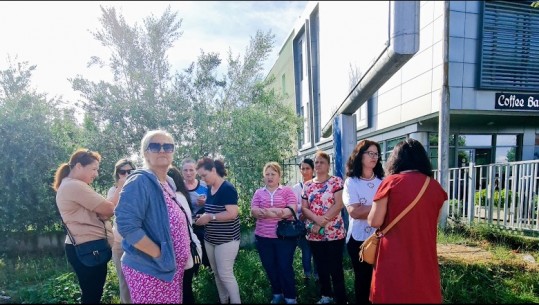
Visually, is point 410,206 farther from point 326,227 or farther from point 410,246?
point 326,227

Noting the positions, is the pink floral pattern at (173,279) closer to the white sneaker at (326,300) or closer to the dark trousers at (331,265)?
the dark trousers at (331,265)

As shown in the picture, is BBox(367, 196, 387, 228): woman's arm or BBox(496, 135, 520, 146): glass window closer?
BBox(367, 196, 387, 228): woman's arm

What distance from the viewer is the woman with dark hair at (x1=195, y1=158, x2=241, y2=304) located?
123 inches

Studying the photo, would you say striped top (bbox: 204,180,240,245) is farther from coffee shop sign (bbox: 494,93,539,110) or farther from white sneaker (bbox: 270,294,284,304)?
coffee shop sign (bbox: 494,93,539,110)

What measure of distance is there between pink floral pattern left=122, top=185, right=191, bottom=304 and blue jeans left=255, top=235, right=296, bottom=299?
1349 mm

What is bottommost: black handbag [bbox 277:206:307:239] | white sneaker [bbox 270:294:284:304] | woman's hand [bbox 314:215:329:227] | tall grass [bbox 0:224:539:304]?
tall grass [bbox 0:224:539:304]

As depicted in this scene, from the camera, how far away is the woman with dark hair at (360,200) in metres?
2.82

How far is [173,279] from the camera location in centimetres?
206

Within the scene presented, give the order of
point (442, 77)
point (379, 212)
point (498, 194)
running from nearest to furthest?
point (379, 212) < point (498, 194) < point (442, 77)

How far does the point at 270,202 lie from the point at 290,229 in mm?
389

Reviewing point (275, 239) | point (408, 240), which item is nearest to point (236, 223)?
point (275, 239)

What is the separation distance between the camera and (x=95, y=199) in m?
2.67

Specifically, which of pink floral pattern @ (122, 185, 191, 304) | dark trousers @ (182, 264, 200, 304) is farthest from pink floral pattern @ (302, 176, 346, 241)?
pink floral pattern @ (122, 185, 191, 304)

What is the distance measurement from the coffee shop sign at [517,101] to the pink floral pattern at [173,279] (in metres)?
9.97
